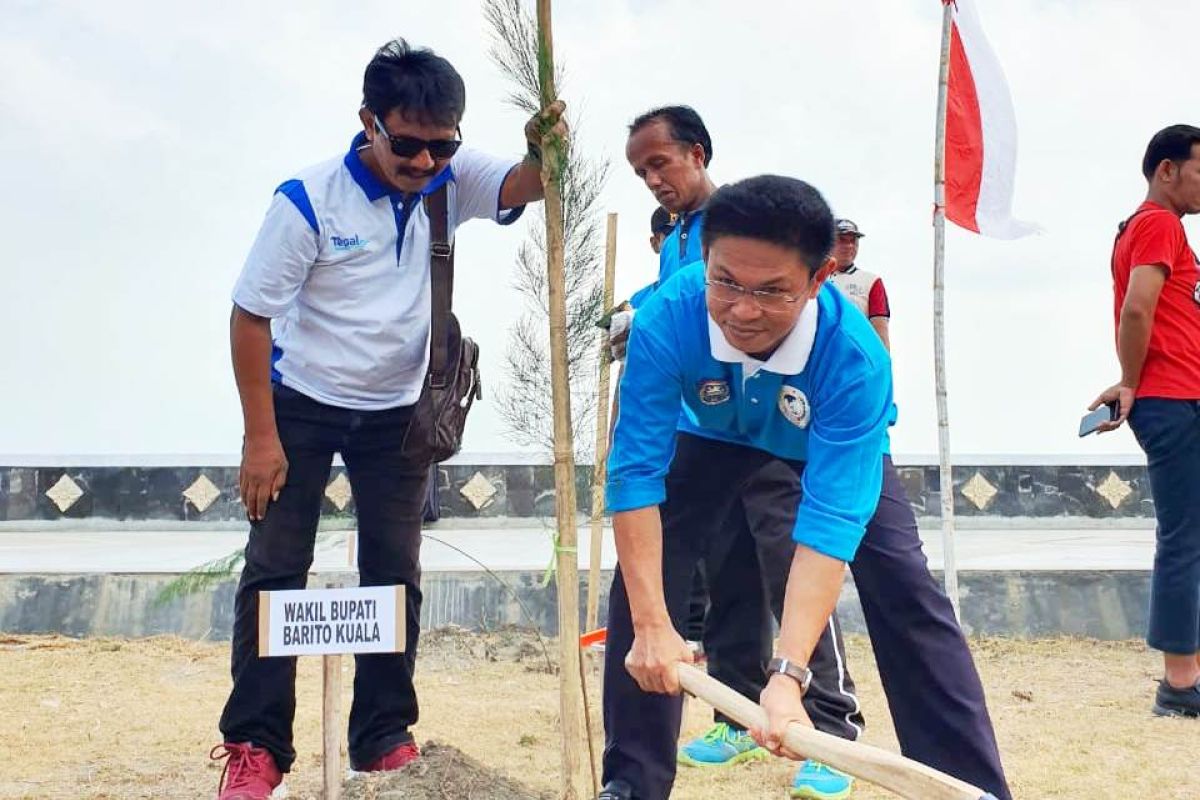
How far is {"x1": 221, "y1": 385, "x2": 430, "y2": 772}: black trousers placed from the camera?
318 centimetres

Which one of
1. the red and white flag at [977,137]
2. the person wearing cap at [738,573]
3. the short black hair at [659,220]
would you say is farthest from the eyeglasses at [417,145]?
the red and white flag at [977,137]

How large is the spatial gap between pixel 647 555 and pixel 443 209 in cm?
124

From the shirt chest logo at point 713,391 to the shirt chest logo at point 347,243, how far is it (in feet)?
3.44

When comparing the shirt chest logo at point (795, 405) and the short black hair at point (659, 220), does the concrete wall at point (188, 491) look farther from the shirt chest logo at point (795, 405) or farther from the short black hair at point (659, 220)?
the shirt chest logo at point (795, 405)

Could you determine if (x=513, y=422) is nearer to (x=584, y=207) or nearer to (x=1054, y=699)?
(x=584, y=207)

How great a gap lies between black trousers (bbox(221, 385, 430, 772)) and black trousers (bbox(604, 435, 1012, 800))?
0.78 metres

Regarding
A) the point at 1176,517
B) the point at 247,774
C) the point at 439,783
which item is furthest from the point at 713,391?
the point at 1176,517

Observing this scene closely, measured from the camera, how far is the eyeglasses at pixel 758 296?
2314 millimetres

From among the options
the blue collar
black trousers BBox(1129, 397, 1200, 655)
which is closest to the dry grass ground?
black trousers BBox(1129, 397, 1200, 655)

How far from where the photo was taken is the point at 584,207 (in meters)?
3.34

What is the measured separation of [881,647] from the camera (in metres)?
2.77

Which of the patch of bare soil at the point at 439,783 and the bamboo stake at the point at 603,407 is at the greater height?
the bamboo stake at the point at 603,407

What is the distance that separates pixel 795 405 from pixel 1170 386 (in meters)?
2.42

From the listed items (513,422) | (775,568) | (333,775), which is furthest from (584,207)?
(333,775)
